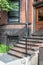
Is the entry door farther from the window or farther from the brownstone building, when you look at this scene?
the window

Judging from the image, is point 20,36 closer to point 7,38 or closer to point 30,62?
point 7,38

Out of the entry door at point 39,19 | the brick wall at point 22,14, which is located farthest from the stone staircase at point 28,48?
the brick wall at point 22,14

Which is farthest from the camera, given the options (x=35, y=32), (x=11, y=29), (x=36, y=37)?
(x=11, y=29)

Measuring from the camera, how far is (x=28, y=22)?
974cm

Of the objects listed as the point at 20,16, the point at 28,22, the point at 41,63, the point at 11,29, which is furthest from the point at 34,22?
the point at 41,63

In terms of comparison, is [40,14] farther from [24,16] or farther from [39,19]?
[24,16]

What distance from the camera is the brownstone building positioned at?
951 cm

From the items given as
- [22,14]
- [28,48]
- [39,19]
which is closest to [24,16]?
[22,14]

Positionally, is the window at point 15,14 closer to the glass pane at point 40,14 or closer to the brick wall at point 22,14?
the brick wall at point 22,14

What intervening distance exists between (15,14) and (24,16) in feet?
2.84

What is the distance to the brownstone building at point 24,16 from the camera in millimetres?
9513

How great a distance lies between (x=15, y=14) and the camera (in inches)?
409

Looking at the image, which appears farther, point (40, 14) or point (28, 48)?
point (40, 14)

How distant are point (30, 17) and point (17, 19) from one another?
44.1 inches
